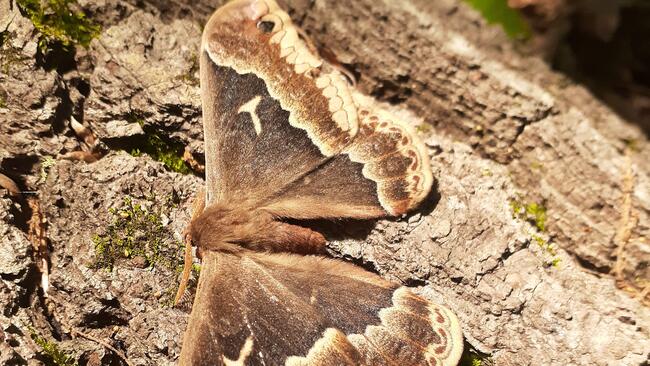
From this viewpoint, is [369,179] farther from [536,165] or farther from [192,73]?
[192,73]

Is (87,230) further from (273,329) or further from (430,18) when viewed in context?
(430,18)

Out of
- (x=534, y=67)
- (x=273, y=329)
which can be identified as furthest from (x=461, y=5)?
(x=273, y=329)

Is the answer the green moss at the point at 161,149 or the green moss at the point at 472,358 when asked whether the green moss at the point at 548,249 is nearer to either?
the green moss at the point at 472,358

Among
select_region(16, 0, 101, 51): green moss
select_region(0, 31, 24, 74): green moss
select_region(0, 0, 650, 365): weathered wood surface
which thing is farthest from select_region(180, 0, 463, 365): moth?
select_region(0, 31, 24, 74): green moss

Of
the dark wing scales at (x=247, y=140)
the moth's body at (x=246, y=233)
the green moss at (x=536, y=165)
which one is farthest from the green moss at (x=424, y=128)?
the moth's body at (x=246, y=233)

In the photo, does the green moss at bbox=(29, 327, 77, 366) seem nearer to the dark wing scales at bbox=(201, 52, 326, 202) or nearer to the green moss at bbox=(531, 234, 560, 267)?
the dark wing scales at bbox=(201, 52, 326, 202)

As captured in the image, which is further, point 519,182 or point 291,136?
point 519,182

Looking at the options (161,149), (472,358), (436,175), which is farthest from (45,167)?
(472,358)
